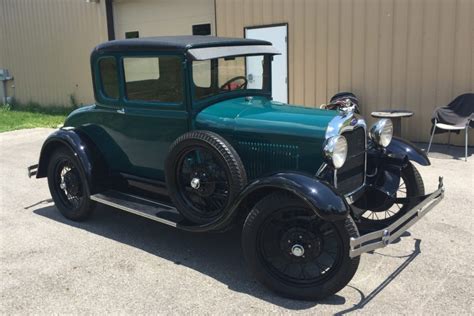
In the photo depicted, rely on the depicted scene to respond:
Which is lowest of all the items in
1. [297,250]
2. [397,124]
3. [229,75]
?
[297,250]

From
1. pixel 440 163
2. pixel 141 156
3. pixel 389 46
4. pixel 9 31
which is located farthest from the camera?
pixel 9 31

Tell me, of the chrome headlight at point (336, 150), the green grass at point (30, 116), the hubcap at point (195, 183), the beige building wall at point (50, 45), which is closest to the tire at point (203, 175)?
the hubcap at point (195, 183)

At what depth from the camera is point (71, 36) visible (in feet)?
44.9

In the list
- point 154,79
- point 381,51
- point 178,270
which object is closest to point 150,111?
point 154,79

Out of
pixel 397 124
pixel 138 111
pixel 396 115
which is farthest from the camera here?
pixel 397 124

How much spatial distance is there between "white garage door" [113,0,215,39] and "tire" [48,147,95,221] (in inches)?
261

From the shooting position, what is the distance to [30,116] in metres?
13.0

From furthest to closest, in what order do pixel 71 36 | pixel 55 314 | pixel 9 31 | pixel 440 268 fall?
pixel 9 31 < pixel 71 36 < pixel 440 268 < pixel 55 314

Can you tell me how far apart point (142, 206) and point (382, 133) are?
7.11 ft

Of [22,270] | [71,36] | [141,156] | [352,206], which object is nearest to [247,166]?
[352,206]

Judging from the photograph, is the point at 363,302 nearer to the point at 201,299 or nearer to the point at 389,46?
the point at 201,299

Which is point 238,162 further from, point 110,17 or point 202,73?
point 110,17

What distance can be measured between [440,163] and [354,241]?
4.33m

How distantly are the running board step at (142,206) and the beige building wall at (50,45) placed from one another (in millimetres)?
9448
